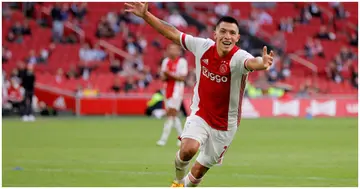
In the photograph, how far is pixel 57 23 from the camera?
121ft

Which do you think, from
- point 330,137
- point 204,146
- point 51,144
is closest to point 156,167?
point 204,146

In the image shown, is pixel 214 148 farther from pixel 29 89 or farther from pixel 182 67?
pixel 29 89

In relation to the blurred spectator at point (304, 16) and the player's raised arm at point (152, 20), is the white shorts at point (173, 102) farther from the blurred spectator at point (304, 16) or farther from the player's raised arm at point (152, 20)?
the blurred spectator at point (304, 16)

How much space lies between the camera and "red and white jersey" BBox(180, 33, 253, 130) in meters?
9.79

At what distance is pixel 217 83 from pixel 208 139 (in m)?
0.69

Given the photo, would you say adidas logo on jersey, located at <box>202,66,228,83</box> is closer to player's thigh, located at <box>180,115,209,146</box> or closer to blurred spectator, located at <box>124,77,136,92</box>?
player's thigh, located at <box>180,115,209,146</box>

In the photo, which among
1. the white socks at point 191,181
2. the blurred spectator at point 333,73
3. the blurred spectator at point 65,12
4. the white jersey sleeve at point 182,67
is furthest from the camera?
the blurred spectator at point 333,73

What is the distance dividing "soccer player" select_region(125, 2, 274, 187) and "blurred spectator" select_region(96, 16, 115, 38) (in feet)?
89.4

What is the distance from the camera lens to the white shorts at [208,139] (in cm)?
1001

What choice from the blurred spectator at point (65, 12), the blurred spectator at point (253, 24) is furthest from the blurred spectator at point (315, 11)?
the blurred spectator at point (65, 12)

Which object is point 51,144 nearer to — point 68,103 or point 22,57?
point 68,103

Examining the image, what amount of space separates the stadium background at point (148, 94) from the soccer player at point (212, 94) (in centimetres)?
137

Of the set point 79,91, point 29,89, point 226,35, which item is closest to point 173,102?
point 226,35

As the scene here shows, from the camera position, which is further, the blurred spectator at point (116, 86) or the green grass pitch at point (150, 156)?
the blurred spectator at point (116, 86)
